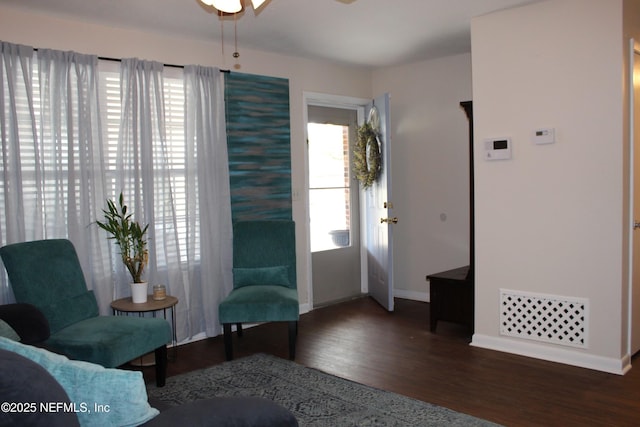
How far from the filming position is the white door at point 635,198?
11.4 feet

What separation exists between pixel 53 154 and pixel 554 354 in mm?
3749

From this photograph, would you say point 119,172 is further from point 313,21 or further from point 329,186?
point 329,186

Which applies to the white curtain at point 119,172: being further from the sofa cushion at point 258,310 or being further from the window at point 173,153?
the sofa cushion at point 258,310

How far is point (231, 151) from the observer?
14.9ft

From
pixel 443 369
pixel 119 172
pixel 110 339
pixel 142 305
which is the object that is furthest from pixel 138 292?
pixel 443 369

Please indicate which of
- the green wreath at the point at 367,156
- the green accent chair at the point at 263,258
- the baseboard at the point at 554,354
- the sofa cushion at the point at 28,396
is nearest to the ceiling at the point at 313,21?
the green wreath at the point at 367,156

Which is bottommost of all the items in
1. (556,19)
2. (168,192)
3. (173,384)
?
(173,384)

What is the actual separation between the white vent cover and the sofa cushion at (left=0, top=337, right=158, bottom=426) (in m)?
3.06

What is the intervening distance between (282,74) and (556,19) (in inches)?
95.8

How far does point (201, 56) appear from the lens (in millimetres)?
4410

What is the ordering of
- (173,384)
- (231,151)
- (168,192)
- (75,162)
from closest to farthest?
(173,384) → (75,162) → (168,192) → (231,151)

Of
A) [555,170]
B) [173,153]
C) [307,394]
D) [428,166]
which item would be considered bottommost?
[307,394]

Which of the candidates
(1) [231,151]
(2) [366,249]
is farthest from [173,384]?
(2) [366,249]

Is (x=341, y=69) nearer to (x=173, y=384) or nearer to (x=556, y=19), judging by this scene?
(x=556, y=19)
